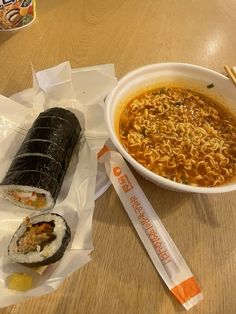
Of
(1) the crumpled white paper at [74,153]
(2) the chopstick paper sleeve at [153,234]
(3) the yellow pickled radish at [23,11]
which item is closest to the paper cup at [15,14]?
(3) the yellow pickled radish at [23,11]

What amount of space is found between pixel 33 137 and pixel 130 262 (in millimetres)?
509

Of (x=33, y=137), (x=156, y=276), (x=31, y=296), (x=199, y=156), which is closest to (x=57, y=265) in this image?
(x=31, y=296)

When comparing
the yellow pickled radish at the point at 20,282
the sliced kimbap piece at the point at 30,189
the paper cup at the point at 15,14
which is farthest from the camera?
the paper cup at the point at 15,14

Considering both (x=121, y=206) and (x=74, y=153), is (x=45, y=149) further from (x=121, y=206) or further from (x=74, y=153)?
(x=121, y=206)

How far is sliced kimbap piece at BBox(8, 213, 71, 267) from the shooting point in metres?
0.85

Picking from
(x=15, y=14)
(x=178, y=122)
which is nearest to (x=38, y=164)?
(x=178, y=122)

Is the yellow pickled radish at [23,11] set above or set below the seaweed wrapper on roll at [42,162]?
above

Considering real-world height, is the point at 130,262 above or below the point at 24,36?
below

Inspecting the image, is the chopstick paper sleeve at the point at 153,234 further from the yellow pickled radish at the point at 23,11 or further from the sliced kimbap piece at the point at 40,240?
the yellow pickled radish at the point at 23,11

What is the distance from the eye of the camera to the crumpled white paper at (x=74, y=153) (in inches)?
33.7

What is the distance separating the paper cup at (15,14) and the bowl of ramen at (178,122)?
61cm

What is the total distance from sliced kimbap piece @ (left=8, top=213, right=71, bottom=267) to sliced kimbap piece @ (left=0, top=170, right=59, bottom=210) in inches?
2.5

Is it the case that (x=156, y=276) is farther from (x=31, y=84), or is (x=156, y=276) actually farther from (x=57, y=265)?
(x=31, y=84)

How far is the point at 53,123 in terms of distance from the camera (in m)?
1.12
